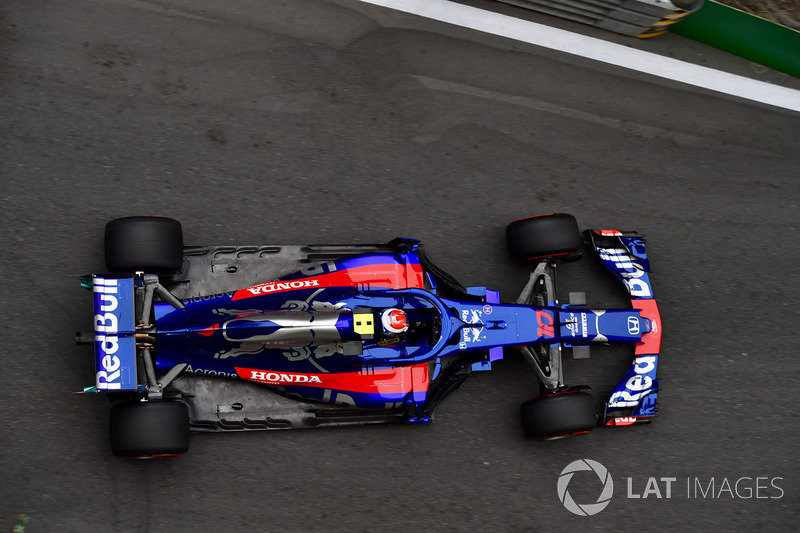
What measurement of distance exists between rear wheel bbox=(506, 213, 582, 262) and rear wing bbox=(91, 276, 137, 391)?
2924mm

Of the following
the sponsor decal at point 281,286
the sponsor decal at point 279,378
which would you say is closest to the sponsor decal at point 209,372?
Result: the sponsor decal at point 279,378

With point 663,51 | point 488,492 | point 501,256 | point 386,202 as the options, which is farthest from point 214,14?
point 488,492

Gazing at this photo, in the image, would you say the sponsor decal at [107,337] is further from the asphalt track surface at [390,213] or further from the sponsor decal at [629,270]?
the sponsor decal at [629,270]

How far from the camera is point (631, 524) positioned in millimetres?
5766

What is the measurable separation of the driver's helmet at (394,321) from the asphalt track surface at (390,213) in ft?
3.39

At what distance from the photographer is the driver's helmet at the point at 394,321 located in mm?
4844

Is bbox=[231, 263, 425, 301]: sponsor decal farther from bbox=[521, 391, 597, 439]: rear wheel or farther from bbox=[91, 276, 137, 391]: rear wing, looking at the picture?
bbox=[521, 391, 597, 439]: rear wheel

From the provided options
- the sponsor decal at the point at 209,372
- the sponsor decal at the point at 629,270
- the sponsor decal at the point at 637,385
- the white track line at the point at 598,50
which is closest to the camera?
the sponsor decal at the point at 209,372

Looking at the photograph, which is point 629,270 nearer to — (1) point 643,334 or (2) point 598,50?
(1) point 643,334

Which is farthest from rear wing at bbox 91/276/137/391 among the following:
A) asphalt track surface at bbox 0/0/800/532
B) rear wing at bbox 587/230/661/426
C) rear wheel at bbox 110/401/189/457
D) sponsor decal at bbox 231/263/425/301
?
rear wing at bbox 587/230/661/426

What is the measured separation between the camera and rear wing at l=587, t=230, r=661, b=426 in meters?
5.63

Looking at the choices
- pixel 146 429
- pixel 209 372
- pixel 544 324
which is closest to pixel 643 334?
pixel 544 324

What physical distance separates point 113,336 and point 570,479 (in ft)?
12.1

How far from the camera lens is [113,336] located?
468cm
